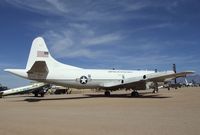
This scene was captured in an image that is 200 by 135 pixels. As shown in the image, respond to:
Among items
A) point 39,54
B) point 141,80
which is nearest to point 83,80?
point 39,54

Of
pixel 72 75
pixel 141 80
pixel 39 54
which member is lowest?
pixel 141 80

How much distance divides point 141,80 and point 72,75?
8.73 m

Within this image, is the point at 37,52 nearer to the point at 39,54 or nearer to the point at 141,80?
the point at 39,54

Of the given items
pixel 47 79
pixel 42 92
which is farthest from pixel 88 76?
pixel 42 92

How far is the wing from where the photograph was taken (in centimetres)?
3494

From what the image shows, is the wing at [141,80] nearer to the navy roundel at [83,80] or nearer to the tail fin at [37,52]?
the navy roundel at [83,80]

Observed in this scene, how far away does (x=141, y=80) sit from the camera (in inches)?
1430

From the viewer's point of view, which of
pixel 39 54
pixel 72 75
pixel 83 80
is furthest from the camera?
pixel 83 80

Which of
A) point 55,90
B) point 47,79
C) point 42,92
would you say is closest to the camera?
point 47,79

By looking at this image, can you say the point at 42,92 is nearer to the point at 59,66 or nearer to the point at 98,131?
the point at 59,66

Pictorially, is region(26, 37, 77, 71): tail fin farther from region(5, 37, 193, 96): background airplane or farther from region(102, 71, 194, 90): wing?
region(102, 71, 194, 90): wing

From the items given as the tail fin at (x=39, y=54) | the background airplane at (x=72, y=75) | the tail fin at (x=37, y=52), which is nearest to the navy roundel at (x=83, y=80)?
the background airplane at (x=72, y=75)

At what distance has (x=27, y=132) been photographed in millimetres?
10672

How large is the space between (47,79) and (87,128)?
70.7 ft
